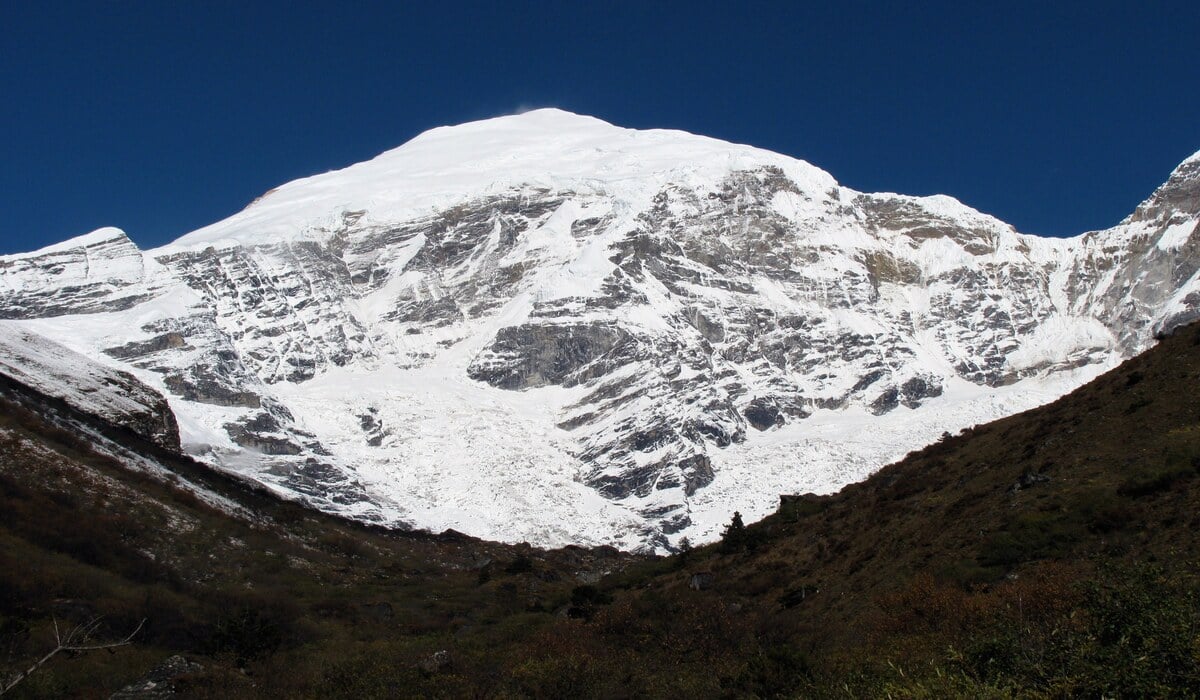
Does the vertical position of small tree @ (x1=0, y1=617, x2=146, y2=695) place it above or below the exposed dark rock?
above

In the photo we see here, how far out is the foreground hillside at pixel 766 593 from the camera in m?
18.2

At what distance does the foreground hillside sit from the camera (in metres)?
18.2

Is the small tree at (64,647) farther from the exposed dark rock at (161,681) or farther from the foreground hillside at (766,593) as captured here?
the foreground hillside at (766,593)

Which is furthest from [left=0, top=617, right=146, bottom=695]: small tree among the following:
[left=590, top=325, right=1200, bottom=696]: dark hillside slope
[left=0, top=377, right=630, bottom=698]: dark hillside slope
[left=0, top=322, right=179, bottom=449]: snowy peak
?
[left=0, top=322, right=179, bottom=449]: snowy peak

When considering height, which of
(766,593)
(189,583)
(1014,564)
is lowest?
(1014,564)

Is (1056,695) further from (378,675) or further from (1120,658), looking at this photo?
(378,675)

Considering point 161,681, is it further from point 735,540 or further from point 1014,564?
point 735,540

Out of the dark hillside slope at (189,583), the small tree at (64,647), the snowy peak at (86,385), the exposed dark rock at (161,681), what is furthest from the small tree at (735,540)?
the snowy peak at (86,385)

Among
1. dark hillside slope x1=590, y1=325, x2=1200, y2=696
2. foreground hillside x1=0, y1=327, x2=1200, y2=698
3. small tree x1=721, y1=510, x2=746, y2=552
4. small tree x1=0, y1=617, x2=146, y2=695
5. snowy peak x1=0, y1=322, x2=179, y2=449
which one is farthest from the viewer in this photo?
snowy peak x1=0, y1=322, x2=179, y2=449

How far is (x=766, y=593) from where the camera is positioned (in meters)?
33.2

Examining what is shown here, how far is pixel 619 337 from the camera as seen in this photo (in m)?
199

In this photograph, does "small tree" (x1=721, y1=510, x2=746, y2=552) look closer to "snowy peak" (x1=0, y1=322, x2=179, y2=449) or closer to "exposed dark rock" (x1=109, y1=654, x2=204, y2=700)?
"exposed dark rock" (x1=109, y1=654, x2=204, y2=700)

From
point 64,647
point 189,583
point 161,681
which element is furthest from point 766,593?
point 64,647

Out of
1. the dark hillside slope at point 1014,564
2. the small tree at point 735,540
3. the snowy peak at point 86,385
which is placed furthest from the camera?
the snowy peak at point 86,385
